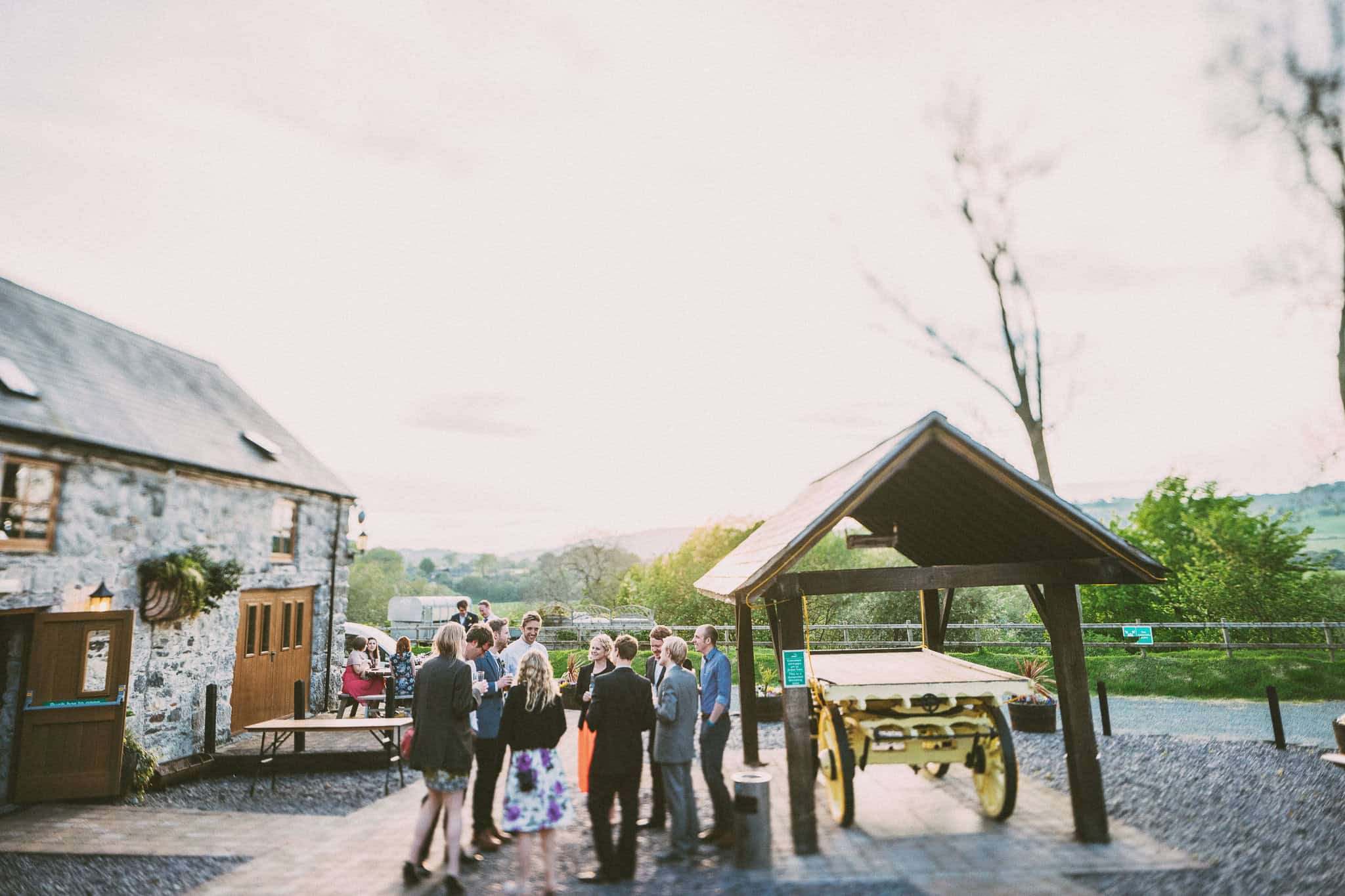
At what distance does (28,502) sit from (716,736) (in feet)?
27.7

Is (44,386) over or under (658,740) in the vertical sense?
over

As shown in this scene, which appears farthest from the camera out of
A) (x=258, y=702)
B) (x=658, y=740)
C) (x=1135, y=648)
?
(x=1135, y=648)

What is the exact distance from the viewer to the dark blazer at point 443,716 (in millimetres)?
5625

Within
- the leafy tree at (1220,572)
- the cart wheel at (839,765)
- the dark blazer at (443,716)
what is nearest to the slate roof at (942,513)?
the cart wheel at (839,765)

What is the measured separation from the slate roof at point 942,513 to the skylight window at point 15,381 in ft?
27.8

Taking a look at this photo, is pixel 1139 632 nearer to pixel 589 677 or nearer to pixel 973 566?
pixel 973 566

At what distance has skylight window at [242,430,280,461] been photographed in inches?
518

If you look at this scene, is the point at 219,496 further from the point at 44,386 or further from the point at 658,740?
the point at 658,740

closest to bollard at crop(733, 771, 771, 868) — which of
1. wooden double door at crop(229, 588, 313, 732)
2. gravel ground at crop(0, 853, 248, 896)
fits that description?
gravel ground at crop(0, 853, 248, 896)

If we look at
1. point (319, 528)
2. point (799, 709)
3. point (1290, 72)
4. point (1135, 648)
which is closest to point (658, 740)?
point (799, 709)

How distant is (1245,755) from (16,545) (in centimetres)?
1539

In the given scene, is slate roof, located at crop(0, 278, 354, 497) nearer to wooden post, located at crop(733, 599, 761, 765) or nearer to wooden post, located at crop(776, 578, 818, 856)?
wooden post, located at crop(733, 599, 761, 765)

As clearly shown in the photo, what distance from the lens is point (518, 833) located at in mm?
5590

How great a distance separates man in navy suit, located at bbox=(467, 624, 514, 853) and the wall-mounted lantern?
5.54 m
